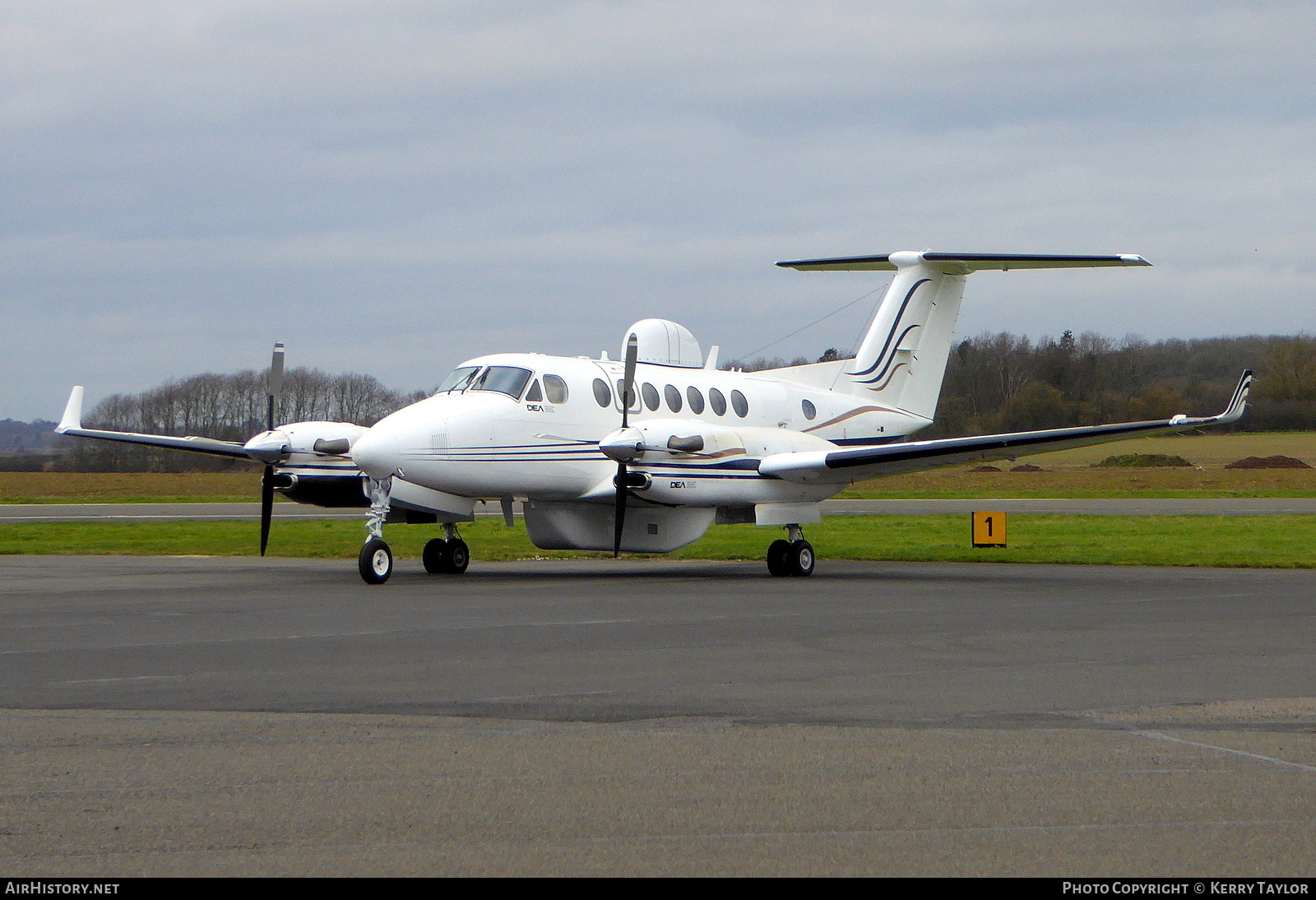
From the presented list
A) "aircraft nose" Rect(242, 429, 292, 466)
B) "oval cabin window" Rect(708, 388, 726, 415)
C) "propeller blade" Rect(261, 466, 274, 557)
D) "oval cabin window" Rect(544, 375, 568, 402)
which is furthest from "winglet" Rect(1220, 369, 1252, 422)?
"propeller blade" Rect(261, 466, 274, 557)

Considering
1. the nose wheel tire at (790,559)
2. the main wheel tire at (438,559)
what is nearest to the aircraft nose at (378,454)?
the main wheel tire at (438,559)

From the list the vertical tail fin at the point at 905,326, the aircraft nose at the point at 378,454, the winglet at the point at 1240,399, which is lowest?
the aircraft nose at the point at 378,454

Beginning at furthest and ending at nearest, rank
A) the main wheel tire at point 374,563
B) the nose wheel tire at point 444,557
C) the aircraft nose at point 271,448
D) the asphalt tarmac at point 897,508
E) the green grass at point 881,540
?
1. the asphalt tarmac at point 897,508
2. the green grass at point 881,540
3. the nose wheel tire at point 444,557
4. the aircraft nose at point 271,448
5. the main wheel tire at point 374,563

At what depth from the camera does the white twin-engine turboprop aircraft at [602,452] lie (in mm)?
18688

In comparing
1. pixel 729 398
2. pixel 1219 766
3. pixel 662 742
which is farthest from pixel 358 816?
pixel 729 398

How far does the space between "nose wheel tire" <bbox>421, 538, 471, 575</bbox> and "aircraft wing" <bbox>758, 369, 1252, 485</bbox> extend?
5146 millimetres

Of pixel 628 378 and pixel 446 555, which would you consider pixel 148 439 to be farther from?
pixel 628 378

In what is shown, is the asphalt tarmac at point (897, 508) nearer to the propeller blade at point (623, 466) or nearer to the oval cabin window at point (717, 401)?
the oval cabin window at point (717, 401)

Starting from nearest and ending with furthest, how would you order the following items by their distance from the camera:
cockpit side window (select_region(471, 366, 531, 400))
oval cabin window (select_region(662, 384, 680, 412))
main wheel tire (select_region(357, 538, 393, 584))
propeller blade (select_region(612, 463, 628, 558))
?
main wheel tire (select_region(357, 538, 393, 584)) < propeller blade (select_region(612, 463, 628, 558)) < cockpit side window (select_region(471, 366, 531, 400)) < oval cabin window (select_region(662, 384, 680, 412))

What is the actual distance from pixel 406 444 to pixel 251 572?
436 cm

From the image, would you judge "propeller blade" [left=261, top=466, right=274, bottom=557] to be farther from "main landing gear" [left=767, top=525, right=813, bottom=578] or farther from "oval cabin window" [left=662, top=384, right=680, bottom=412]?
"main landing gear" [left=767, top=525, right=813, bottom=578]

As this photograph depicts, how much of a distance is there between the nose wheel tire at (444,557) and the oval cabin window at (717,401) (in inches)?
201

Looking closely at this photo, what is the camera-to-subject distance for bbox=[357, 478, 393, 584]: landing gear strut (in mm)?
17750

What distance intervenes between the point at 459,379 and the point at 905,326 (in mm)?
9885
